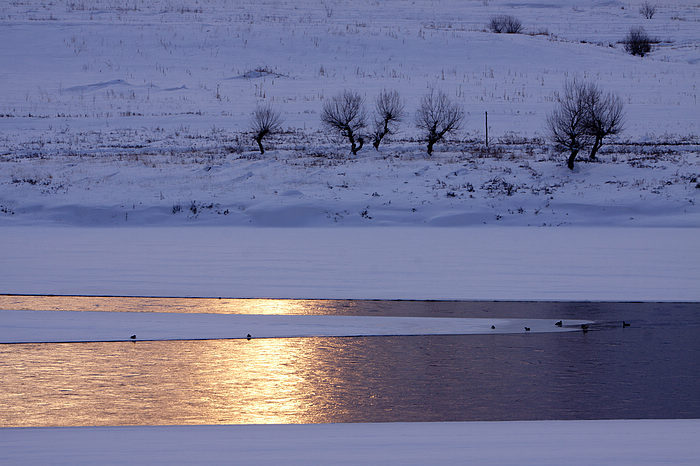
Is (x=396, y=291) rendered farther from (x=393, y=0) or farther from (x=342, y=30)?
(x=393, y=0)

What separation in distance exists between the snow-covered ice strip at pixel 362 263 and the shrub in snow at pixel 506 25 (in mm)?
53144

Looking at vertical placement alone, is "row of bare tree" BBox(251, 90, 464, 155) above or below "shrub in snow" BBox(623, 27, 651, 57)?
below

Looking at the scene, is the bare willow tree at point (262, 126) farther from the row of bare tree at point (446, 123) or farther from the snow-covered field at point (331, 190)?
the snow-covered field at point (331, 190)

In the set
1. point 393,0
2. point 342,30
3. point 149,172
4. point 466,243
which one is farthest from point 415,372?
point 393,0

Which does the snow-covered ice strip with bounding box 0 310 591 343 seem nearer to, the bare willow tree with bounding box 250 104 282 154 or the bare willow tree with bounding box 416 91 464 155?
the bare willow tree with bounding box 416 91 464 155

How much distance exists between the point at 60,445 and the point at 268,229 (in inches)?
610

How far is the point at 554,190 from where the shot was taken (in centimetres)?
2525

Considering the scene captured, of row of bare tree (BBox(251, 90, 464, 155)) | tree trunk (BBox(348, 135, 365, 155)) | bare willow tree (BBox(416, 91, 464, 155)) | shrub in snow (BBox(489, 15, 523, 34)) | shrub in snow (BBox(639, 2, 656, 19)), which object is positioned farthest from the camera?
shrub in snow (BBox(639, 2, 656, 19))

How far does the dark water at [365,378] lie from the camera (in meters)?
7.45

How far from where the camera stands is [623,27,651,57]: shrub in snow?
6047 centimetres

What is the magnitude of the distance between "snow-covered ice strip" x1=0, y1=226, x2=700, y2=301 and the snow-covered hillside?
292 centimetres

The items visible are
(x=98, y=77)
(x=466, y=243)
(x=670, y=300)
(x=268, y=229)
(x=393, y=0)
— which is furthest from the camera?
(x=393, y=0)

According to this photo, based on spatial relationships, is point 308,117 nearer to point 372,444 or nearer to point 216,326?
point 216,326

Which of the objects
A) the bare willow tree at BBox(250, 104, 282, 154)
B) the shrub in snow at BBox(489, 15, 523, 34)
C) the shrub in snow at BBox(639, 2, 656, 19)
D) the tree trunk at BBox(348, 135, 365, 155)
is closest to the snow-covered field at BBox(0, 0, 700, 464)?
the tree trunk at BBox(348, 135, 365, 155)
